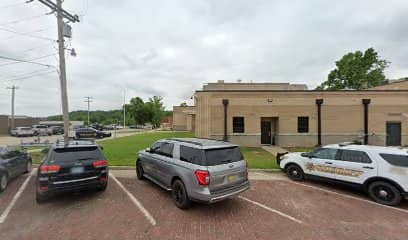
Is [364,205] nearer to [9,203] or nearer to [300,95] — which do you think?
[9,203]

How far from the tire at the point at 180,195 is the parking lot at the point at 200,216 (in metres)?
0.17

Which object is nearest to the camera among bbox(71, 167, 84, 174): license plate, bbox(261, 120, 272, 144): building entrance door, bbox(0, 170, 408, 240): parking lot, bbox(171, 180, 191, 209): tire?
bbox(0, 170, 408, 240): parking lot

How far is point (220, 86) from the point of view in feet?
73.5

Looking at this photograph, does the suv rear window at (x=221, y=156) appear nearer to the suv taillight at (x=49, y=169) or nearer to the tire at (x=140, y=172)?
the tire at (x=140, y=172)

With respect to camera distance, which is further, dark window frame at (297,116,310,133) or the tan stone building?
dark window frame at (297,116,310,133)

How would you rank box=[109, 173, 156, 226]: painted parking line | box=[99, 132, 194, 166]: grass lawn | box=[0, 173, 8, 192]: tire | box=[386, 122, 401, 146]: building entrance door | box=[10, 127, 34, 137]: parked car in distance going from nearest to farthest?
box=[109, 173, 156, 226]: painted parking line, box=[0, 173, 8, 192]: tire, box=[99, 132, 194, 166]: grass lawn, box=[386, 122, 401, 146]: building entrance door, box=[10, 127, 34, 137]: parked car in distance

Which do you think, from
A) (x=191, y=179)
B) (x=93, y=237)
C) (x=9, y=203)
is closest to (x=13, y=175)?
(x=9, y=203)

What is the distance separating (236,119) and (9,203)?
13242 millimetres

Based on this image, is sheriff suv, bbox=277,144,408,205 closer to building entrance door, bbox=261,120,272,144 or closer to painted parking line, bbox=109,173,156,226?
painted parking line, bbox=109,173,156,226

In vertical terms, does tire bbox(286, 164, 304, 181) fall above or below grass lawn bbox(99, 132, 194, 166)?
above

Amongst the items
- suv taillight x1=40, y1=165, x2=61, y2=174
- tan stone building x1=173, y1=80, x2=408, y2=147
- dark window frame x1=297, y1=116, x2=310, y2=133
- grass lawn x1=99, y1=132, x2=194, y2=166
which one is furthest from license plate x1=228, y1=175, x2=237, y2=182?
dark window frame x1=297, y1=116, x2=310, y2=133

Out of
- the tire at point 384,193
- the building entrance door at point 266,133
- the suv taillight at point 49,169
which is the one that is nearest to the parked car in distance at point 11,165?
the suv taillight at point 49,169

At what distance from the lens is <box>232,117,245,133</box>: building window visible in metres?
15.5

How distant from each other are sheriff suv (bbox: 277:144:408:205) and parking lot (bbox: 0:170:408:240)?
0.41 meters
